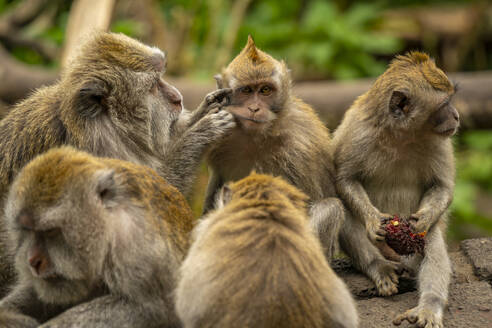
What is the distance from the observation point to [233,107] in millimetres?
6289

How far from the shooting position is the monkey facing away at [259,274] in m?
3.98

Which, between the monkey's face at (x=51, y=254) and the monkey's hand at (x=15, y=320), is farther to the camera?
the monkey's hand at (x=15, y=320)

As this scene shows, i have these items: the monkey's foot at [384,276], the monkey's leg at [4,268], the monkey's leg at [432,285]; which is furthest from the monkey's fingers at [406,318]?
the monkey's leg at [4,268]

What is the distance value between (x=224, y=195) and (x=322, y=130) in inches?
93.9

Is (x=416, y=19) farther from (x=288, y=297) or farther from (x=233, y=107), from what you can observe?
(x=288, y=297)

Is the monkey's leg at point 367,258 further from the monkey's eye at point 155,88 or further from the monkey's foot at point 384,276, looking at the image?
the monkey's eye at point 155,88

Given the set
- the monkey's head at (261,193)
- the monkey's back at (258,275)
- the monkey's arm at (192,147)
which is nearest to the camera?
the monkey's back at (258,275)

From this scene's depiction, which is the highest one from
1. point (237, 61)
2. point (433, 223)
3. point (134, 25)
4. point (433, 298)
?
point (134, 25)

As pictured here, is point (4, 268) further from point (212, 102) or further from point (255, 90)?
point (255, 90)

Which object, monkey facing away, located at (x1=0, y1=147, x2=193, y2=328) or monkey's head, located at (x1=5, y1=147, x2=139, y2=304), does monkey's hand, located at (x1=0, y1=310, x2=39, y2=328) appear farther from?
monkey's head, located at (x1=5, y1=147, x2=139, y2=304)

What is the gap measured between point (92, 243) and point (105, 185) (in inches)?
16.4

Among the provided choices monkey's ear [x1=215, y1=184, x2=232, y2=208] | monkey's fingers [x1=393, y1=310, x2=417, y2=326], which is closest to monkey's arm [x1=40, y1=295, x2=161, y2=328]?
monkey's ear [x1=215, y1=184, x2=232, y2=208]

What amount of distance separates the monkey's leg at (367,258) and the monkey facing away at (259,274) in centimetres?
159

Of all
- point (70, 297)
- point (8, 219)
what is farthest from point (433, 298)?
point (8, 219)
